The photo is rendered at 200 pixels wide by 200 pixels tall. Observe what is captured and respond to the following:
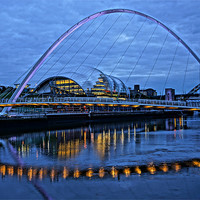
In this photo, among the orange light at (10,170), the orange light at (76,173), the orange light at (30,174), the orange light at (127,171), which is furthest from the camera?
the orange light at (10,170)

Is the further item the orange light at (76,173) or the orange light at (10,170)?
the orange light at (10,170)

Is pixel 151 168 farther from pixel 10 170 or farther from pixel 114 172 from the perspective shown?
pixel 10 170

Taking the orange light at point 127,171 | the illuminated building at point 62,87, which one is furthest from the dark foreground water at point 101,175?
the illuminated building at point 62,87

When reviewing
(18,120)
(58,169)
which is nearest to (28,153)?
(58,169)

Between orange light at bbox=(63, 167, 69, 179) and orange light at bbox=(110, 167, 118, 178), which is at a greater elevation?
orange light at bbox=(110, 167, 118, 178)

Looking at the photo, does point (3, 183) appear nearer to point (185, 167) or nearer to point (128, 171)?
point (128, 171)

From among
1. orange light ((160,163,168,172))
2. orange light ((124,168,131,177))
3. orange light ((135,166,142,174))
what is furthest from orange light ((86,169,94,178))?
orange light ((160,163,168,172))

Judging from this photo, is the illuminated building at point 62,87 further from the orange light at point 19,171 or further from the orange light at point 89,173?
the orange light at point 89,173

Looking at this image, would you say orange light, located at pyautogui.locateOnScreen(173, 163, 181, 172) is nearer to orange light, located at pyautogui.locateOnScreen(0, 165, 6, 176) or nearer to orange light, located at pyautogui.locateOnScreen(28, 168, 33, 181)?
orange light, located at pyautogui.locateOnScreen(28, 168, 33, 181)

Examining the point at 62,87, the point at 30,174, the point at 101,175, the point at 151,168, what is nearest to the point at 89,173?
the point at 101,175

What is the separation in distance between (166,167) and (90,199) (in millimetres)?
6731

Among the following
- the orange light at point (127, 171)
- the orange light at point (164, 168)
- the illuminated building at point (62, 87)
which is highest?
the illuminated building at point (62, 87)

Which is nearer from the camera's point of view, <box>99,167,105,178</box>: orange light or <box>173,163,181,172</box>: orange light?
<box>99,167,105,178</box>: orange light

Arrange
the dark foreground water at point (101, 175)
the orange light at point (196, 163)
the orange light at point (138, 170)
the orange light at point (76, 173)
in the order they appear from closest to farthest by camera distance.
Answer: the dark foreground water at point (101, 175) → the orange light at point (76, 173) → the orange light at point (138, 170) → the orange light at point (196, 163)
